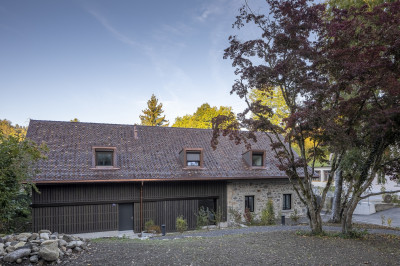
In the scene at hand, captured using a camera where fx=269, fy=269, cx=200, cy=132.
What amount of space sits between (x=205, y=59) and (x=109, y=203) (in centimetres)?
943

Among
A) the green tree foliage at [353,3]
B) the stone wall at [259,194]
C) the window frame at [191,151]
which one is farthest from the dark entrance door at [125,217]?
the green tree foliage at [353,3]

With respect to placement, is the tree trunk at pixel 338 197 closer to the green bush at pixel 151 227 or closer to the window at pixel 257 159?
the window at pixel 257 159

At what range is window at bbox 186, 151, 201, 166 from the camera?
16.3 metres

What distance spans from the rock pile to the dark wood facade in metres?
7.19

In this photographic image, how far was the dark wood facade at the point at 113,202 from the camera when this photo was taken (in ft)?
43.0

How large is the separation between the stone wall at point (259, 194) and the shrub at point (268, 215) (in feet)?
1.25

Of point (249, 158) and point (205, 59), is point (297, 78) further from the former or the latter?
point (249, 158)

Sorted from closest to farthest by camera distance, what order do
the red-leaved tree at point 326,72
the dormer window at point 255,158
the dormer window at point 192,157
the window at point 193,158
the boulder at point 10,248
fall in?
the boulder at point 10,248 < the red-leaved tree at point 326,72 < the dormer window at point 192,157 < the window at point 193,158 < the dormer window at point 255,158

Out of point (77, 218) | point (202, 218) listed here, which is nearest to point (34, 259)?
point (77, 218)

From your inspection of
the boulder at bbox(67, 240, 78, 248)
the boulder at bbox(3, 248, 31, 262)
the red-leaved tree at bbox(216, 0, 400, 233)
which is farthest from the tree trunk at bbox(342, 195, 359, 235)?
Result: the boulder at bbox(3, 248, 31, 262)

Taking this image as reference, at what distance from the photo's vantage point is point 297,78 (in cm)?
867

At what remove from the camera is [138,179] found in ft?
46.4

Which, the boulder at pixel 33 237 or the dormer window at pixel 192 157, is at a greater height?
the dormer window at pixel 192 157

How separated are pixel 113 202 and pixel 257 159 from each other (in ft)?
30.8
